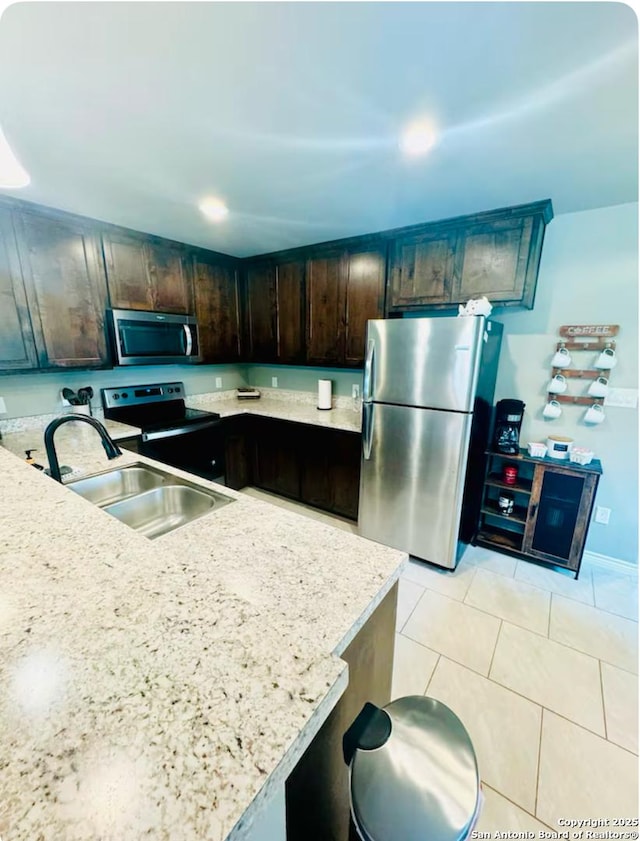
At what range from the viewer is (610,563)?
241 cm

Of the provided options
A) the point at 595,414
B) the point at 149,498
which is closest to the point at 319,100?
the point at 149,498

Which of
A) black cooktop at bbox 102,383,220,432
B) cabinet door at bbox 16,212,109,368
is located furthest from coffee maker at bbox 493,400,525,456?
cabinet door at bbox 16,212,109,368

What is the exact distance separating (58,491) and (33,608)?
0.64 meters

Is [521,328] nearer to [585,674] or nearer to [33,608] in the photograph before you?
[585,674]

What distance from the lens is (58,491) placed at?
Answer: 3.87 feet

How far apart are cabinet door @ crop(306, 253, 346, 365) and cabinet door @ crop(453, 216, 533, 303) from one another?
0.96 m

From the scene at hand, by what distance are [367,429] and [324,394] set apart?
92 cm

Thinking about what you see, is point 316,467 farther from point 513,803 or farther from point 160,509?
point 513,803

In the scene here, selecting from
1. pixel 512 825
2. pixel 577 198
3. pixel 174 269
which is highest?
pixel 577 198

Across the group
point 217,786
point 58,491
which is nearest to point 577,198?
point 217,786

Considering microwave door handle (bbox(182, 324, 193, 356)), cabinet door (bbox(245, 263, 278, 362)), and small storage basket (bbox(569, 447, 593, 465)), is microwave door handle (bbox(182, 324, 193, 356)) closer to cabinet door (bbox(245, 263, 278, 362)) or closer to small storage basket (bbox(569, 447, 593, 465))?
cabinet door (bbox(245, 263, 278, 362))

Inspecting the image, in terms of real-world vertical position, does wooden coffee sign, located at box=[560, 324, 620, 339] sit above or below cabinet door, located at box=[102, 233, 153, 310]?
below

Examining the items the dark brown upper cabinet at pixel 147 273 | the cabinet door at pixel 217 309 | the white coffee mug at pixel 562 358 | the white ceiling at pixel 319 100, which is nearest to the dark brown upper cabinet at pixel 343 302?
the white ceiling at pixel 319 100

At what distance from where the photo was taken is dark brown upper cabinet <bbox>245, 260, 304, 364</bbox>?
315 centimetres
